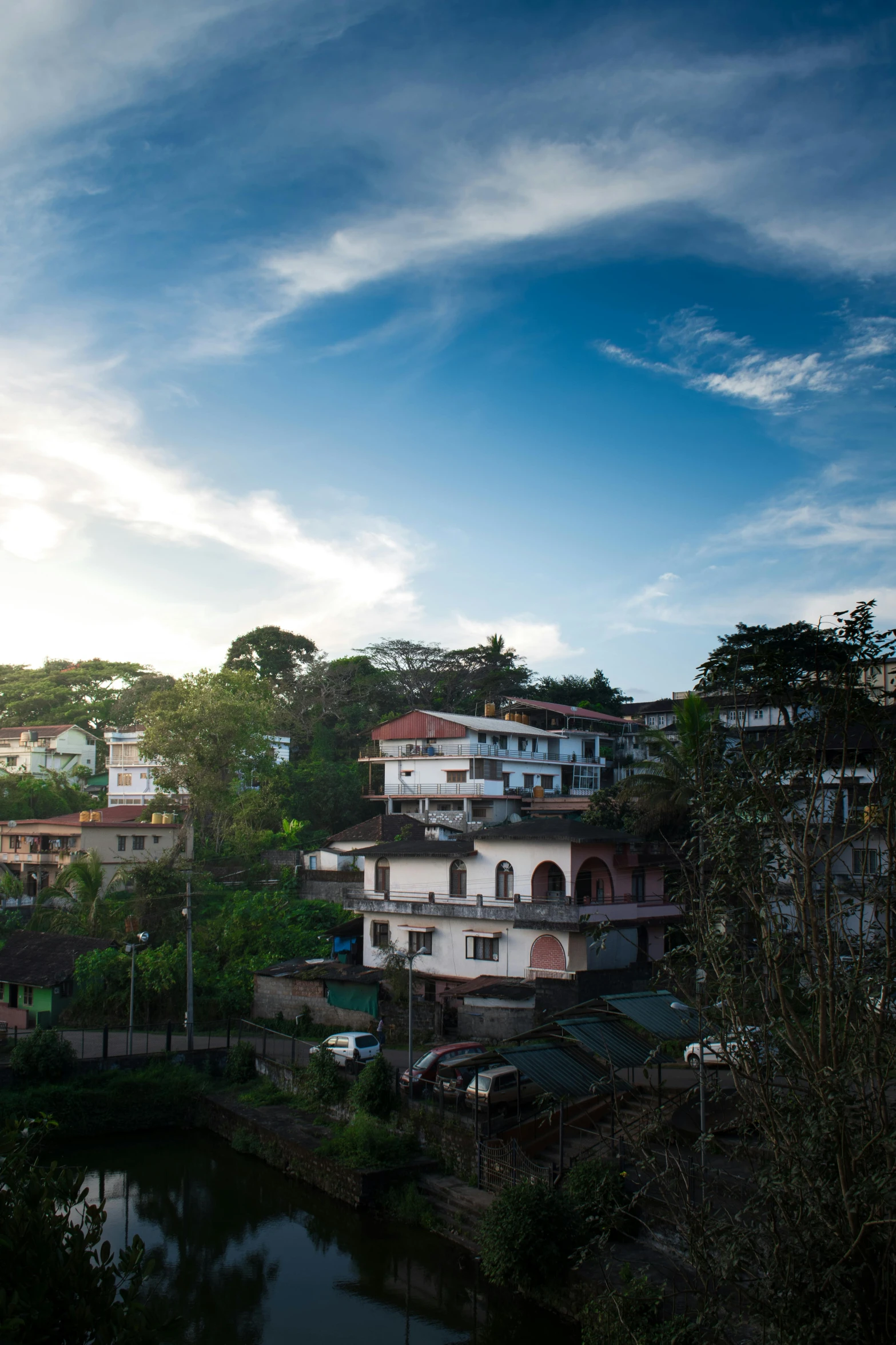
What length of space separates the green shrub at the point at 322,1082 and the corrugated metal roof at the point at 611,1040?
6906 millimetres

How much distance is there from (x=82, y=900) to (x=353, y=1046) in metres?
17.8

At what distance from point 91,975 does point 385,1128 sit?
1560cm

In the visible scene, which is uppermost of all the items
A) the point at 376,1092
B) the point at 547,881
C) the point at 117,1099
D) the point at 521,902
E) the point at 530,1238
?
the point at 547,881

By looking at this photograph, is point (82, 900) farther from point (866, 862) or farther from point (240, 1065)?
point (866, 862)

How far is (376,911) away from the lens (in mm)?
32906

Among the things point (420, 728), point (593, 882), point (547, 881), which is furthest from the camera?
point (420, 728)

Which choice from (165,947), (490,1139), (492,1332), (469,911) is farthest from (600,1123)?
(165,947)

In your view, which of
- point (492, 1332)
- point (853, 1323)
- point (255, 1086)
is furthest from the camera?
point (255, 1086)

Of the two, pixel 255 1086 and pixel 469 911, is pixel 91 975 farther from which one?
pixel 469 911

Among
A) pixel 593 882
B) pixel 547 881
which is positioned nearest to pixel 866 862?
pixel 547 881

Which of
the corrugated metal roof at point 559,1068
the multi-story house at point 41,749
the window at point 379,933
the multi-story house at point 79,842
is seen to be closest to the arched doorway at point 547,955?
the window at point 379,933

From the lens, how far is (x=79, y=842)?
43.2 metres

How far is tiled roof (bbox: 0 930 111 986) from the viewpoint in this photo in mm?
30219

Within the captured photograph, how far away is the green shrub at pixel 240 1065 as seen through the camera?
25.2 meters
